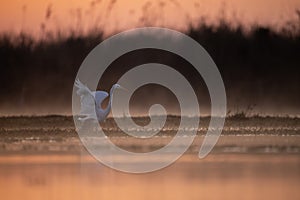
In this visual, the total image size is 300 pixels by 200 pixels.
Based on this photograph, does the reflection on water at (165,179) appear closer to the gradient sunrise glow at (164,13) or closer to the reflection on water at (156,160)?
the reflection on water at (156,160)

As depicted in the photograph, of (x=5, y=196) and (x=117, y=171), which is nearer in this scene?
(x=5, y=196)

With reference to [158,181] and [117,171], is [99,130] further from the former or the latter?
[158,181]

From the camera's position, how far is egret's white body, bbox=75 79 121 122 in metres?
2.78

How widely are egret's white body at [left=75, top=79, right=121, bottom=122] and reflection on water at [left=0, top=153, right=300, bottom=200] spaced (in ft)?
1.31

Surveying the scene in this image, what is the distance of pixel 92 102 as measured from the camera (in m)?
2.79

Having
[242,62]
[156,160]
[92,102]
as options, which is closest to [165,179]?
[156,160]

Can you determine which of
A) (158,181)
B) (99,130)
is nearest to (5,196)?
(158,181)

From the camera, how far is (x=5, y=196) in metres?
1.75

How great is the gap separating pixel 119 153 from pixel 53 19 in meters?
0.81

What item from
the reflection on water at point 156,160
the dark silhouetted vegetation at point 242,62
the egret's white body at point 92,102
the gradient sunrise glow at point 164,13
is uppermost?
the gradient sunrise glow at point 164,13

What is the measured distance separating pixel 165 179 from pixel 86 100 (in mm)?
948

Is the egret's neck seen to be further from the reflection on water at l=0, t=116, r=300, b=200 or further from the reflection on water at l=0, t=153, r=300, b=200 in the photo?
the reflection on water at l=0, t=153, r=300, b=200

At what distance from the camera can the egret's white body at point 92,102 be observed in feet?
9.11

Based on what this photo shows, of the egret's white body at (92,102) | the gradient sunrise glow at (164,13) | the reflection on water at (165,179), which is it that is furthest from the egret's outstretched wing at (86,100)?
the reflection on water at (165,179)
